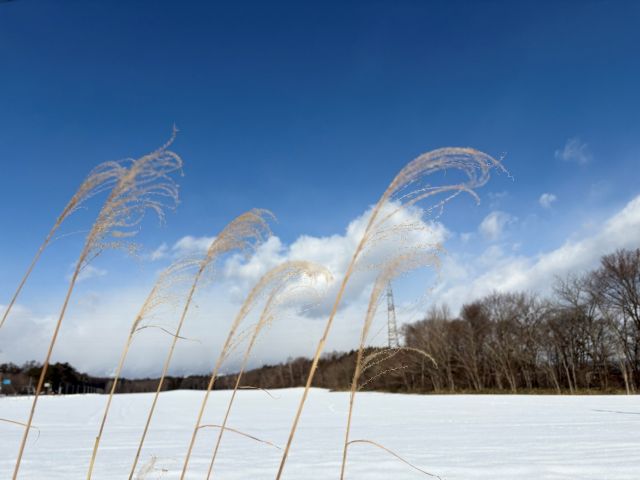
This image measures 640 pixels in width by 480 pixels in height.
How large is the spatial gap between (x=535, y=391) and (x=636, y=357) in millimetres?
8482

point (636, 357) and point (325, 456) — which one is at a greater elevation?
point (636, 357)

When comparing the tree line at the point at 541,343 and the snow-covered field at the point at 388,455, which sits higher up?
the tree line at the point at 541,343

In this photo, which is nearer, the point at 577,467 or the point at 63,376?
the point at 577,467

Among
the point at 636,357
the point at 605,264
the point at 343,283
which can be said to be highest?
the point at 605,264

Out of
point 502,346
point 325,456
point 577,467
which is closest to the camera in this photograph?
point 577,467

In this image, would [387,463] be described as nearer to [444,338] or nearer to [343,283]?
[343,283]

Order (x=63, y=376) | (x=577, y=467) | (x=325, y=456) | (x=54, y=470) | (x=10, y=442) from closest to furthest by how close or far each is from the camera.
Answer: (x=577, y=467) < (x=54, y=470) < (x=325, y=456) < (x=10, y=442) < (x=63, y=376)

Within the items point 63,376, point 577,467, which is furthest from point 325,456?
point 63,376

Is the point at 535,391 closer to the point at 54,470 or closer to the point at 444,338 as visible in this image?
the point at 444,338

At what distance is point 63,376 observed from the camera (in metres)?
94.1

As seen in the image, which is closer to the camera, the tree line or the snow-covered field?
the snow-covered field

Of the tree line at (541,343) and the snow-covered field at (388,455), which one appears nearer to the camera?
the snow-covered field at (388,455)

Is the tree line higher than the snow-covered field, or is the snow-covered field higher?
the tree line

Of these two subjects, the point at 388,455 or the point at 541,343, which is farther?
the point at 541,343
